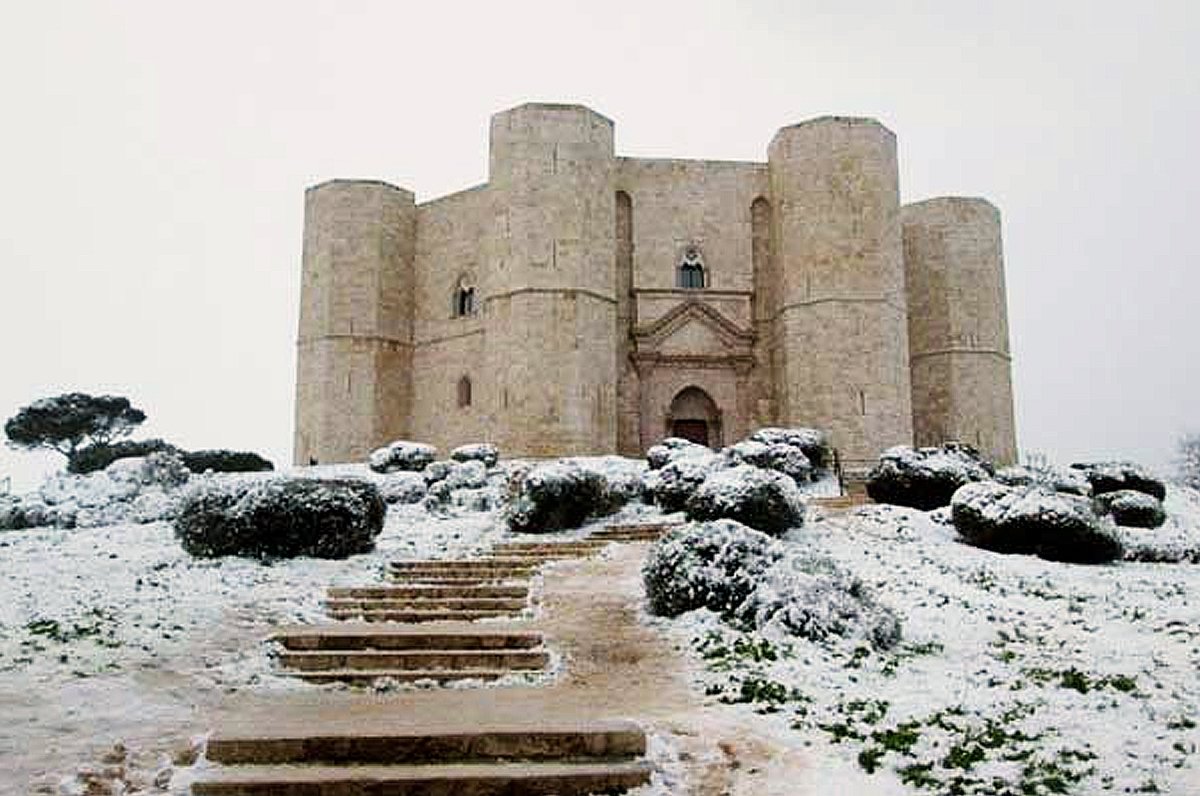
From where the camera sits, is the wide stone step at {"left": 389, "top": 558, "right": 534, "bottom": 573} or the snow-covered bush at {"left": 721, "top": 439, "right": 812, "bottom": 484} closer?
the wide stone step at {"left": 389, "top": 558, "right": 534, "bottom": 573}

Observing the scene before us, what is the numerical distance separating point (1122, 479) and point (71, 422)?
35.5 metres

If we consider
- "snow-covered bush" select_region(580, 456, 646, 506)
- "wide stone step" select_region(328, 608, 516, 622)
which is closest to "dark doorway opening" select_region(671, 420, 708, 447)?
"snow-covered bush" select_region(580, 456, 646, 506)

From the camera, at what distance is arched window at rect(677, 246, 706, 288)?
33059 millimetres

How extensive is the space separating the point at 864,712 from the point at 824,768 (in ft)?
3.67

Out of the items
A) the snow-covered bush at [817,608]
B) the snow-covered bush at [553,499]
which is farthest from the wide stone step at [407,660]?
the snow-covered bush at [553,499]

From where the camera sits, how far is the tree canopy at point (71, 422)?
39.8 meters

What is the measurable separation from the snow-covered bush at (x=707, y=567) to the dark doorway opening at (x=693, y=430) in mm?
22753

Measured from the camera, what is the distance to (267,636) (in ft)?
27.8

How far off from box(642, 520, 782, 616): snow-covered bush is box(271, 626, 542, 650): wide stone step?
154cm

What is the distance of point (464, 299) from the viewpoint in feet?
113

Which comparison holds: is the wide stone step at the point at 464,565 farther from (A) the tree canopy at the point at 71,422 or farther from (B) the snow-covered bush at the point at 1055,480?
(A) the tree canopy at the point at 71,422

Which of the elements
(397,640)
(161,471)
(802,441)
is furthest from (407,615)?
(802,441)

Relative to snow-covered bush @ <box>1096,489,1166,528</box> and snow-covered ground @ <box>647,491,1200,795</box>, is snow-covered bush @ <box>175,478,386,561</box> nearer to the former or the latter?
snow-covered ground @ <box>647,491,1200,795</box>

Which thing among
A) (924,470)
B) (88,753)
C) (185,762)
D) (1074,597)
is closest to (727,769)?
(185,762)
